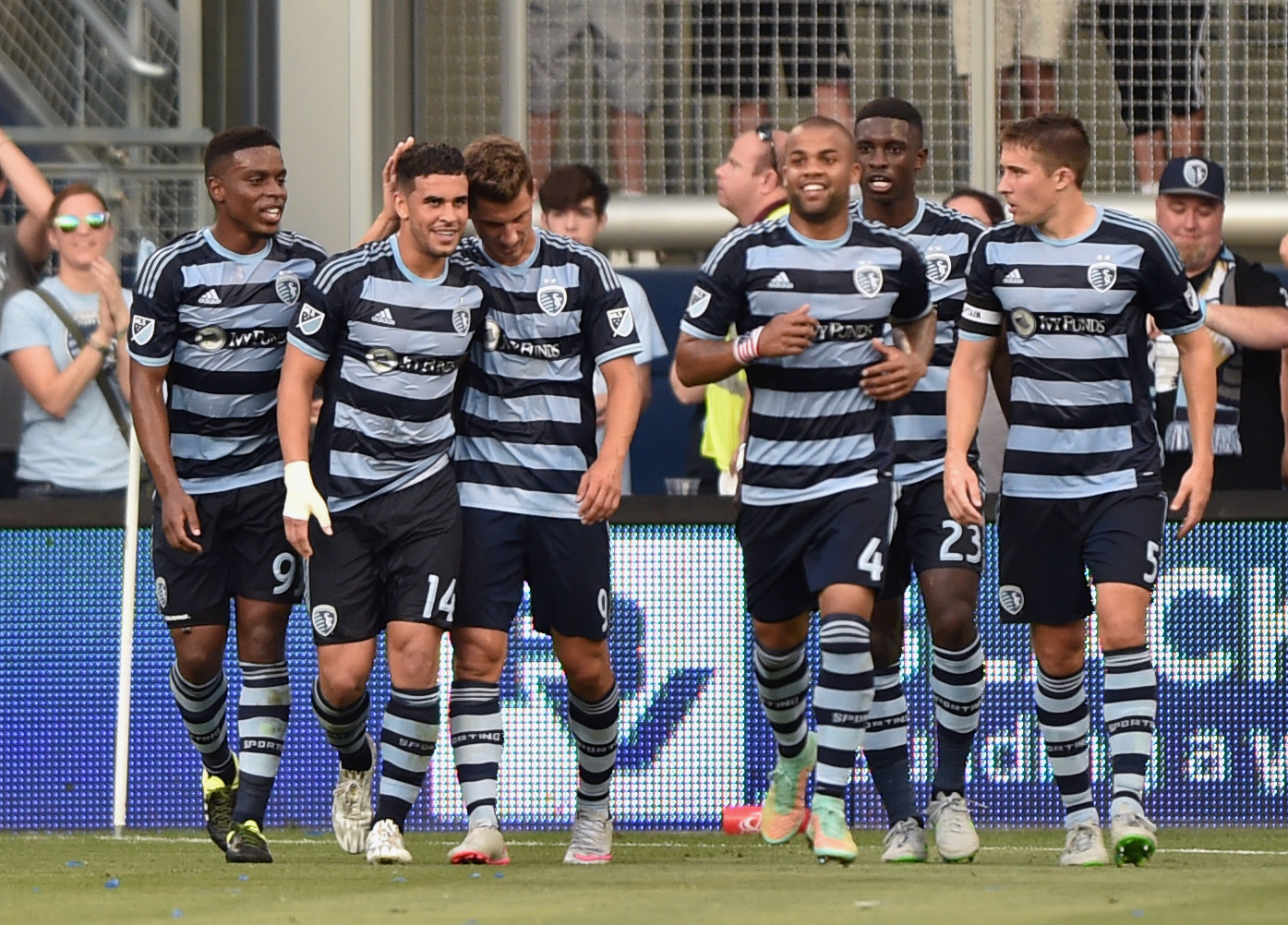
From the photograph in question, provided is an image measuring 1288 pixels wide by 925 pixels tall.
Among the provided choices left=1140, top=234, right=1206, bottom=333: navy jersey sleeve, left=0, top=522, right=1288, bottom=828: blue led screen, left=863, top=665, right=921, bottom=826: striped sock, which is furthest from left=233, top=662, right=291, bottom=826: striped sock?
left=1140, top=234, right=1206, bottom=333: navy jersey sleeve

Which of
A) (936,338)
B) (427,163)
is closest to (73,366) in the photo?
(427,163)

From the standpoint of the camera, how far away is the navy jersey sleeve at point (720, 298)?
7586mm

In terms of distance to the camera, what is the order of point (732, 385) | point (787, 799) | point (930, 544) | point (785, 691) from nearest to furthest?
point (930, 544) < point (785, 691) < point (787, 799) < point (732, 385)

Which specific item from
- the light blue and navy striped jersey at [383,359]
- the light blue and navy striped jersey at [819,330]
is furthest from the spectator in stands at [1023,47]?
the light blue and navy striped jersey at [383,359]

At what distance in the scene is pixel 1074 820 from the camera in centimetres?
755

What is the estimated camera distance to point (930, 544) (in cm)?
802

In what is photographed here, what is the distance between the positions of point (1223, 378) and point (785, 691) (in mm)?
2613

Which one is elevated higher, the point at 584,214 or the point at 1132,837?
the point at 584,214

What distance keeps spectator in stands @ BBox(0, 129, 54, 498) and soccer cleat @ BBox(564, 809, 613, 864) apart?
10.6 feet

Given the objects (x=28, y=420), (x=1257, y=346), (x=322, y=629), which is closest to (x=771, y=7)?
(x=1257, y=346)

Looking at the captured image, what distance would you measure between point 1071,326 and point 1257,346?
2433mm

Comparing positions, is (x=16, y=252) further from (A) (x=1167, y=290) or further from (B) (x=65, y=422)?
(A) (x=1167, y=290)


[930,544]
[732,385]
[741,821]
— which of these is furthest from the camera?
[732,385]

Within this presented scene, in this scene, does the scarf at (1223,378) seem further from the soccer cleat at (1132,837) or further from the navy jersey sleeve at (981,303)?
the soccer cleat at (1132,837)
